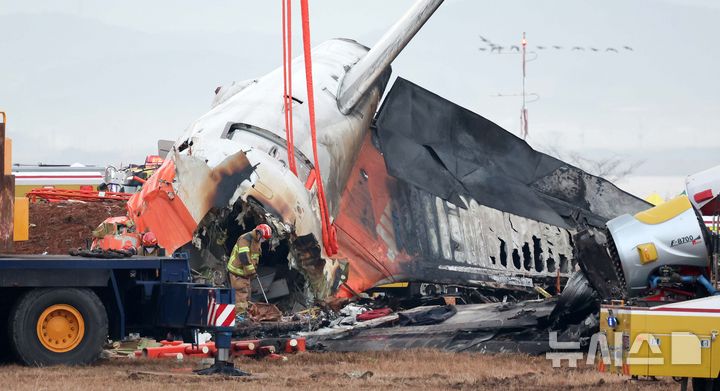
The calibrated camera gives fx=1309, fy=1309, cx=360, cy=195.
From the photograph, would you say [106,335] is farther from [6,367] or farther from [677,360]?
[677,360]

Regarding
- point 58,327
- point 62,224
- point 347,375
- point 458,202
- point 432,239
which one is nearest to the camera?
point 347,375

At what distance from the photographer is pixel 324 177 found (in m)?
23.2

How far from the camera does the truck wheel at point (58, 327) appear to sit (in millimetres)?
14555

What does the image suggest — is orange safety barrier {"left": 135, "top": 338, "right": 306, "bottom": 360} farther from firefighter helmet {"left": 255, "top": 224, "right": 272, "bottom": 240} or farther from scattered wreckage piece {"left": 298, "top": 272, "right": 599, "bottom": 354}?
firefighter helmet {"left": 255, "top": 224, "right": 272, "bottom": 240}

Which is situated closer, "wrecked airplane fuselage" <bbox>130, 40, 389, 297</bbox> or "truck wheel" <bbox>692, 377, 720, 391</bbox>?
"truck wheel" <bbox>692, 377, 720, 391</bbox>

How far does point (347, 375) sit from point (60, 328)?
3359 millimetres

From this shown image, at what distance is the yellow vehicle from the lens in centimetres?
1120

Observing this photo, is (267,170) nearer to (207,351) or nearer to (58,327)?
(207,351)

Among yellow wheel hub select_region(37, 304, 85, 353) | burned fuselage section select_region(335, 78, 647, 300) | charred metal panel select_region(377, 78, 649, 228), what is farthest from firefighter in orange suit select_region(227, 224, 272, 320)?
charred metal panel select_region(377, 78, 649, 228)

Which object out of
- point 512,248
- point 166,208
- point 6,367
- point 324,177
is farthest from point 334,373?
point 512,248

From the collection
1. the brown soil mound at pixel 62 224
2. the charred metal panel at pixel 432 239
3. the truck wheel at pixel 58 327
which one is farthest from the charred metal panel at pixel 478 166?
the truck wheel at pixel 58 327

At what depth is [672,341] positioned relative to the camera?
11.3 metres

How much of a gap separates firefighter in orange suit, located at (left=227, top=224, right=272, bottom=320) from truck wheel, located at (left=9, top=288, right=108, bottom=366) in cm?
468

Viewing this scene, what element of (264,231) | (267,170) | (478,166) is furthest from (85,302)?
(478,166)
